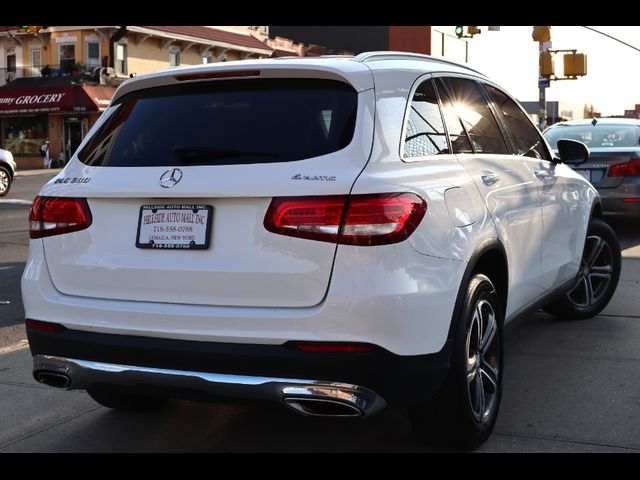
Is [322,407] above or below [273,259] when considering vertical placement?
below

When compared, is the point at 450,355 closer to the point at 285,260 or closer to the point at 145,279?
the point at 285,260

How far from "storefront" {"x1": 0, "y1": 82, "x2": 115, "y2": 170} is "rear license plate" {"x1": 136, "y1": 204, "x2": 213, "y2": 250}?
40317 mm

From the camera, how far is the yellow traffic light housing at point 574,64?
877 inches

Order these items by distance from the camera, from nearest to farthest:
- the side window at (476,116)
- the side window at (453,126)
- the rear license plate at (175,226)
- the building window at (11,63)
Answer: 1. the rear license plate at (175,226)
2. the side window at (453,126)
3. the side window at (476,116)
4. the building window at (11,63)

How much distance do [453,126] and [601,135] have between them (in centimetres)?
820

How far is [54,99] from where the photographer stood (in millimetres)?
42844

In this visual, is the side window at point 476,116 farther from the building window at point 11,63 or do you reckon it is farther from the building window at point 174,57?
the building window at point 11,63

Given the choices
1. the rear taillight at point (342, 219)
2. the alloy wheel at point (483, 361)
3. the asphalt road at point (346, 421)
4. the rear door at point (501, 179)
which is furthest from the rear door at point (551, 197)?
the rear taillight at point (342, 219)

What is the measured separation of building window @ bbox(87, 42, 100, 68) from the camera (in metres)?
43.8

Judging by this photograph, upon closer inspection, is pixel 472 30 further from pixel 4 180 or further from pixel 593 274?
pixel 593 274

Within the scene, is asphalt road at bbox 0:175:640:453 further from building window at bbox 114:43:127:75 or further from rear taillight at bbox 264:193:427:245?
building window at bbox 114:43:127:75

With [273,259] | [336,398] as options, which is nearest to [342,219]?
[273,259]

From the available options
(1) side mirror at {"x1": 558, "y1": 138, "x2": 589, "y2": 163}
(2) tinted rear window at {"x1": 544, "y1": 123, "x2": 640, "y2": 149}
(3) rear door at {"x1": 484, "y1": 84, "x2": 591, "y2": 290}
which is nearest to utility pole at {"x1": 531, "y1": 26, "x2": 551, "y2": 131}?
(2) tinted rear window at {"x1": 544, "y1": 123, "x2": 640, "y2": 149}

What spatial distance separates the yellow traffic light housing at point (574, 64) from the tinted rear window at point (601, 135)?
35.6ft
